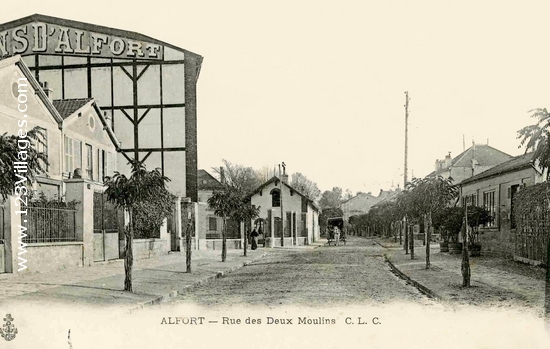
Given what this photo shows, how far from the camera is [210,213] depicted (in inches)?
1634

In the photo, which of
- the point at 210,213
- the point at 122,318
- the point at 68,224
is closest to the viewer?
the point at 122,318

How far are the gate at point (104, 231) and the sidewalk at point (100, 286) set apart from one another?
186cm

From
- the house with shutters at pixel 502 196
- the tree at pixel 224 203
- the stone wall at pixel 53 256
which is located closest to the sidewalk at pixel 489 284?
the house with shutters at pixel 502 196

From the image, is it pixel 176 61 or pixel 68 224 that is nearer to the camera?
pixel 68 224

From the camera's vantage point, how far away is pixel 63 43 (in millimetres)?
18406

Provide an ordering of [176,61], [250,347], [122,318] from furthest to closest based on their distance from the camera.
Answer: [176,61], [122,318], [250,347]

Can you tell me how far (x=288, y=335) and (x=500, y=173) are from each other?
62.4ft

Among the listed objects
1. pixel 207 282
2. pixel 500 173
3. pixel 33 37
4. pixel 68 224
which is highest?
pixel 33 37

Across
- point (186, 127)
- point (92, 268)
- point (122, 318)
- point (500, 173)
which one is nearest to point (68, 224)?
point (92, 268)

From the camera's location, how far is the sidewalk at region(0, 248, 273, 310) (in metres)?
10.2

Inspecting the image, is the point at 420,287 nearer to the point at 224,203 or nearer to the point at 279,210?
the point at 224,203

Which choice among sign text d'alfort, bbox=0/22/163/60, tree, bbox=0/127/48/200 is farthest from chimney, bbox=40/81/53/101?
tree, bbox=0/127/48/200

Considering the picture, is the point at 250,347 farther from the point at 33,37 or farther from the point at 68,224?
the point at 33,37

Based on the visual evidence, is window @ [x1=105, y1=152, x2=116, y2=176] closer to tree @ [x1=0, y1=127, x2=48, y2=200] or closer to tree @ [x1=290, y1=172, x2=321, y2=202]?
tree @ [x1=0, y1=127, x2=48, y2=200]
